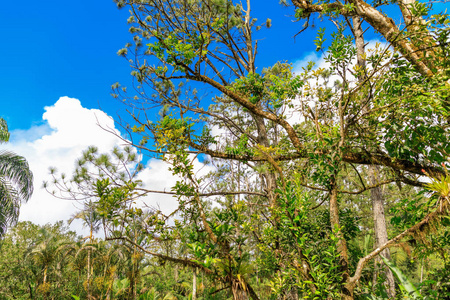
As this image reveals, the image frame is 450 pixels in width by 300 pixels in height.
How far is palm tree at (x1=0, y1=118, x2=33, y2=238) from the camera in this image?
10516 mm

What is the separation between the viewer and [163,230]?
10.4ft

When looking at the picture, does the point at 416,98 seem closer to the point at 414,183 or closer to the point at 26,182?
the point at 414,183

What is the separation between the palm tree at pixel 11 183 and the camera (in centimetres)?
1052

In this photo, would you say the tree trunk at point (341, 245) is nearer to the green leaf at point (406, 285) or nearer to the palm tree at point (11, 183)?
the green leaf at point (406, 285)

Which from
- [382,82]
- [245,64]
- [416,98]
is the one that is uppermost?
[245,64]

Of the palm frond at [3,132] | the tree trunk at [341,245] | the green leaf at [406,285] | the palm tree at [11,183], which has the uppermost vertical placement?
the palm frond at [3,132]

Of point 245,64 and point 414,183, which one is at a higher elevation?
point 245,64

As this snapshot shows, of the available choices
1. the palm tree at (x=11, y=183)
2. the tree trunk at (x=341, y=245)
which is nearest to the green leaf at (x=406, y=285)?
the tree trunk at (x=341, y=245)

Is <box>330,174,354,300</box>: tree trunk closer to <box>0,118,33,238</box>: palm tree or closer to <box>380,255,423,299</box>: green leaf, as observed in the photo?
<box>380,255,423,299</box>: green leaf

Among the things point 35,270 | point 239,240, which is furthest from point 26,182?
point 239,240

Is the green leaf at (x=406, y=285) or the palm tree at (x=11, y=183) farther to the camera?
the palm tree at (x=11, y=183)

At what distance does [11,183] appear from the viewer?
36.0 ft

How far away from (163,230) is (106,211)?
741mm

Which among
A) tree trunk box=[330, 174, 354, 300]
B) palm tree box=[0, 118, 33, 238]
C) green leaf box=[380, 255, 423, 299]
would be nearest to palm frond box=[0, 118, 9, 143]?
palm tree box=[0, 118, 33, 238]
